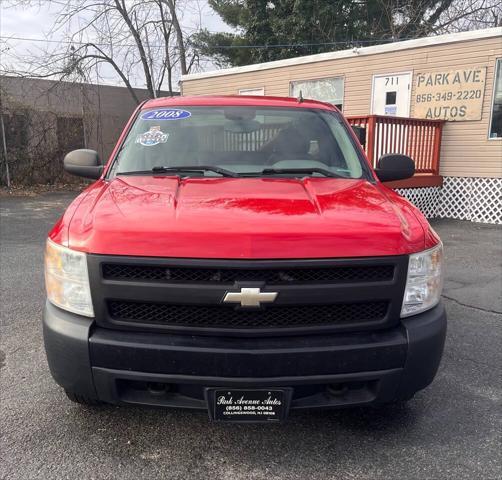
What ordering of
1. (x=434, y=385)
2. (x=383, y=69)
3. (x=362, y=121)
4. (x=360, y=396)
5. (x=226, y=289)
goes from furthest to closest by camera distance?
(x=383, y=69) → (x=362, y=121) → (x=434, y=385) → (x=360, y=396) → (x=226, y=289)

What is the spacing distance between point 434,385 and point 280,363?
1580 mm

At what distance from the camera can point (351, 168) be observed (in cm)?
335

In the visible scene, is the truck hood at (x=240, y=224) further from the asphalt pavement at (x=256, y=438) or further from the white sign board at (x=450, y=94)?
the white sign board at (x=450, y=94)

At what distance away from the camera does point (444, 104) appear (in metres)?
10.4

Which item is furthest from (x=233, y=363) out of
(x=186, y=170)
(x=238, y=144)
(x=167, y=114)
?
(x=167, y=114)

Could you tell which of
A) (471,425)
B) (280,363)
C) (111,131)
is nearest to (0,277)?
(280,363)

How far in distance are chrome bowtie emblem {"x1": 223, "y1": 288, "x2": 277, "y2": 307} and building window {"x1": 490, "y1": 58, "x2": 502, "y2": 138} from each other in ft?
31.1

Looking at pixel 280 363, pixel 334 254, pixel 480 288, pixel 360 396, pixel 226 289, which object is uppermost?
pixel 334 254

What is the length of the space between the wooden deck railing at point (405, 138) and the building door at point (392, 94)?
1047 mm

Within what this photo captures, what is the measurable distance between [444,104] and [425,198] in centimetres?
211

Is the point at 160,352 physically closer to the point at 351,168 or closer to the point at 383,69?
the point at 351,168

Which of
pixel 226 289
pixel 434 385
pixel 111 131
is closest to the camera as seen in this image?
pixel 226 289

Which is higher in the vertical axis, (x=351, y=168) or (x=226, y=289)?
(x=351, y=168)

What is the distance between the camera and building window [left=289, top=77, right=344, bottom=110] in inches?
484
